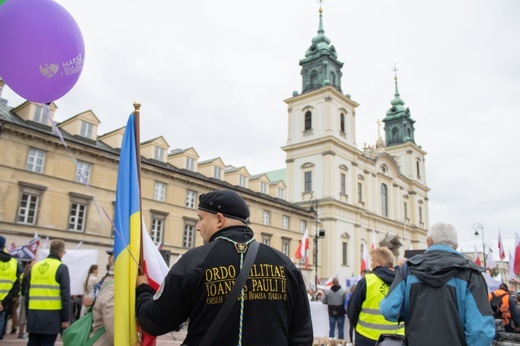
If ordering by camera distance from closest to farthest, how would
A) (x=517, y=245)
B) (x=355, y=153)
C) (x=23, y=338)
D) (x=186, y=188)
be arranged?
(x=23, y=338)
(x=517, y=245)
(x=186, y=188)
(x=355, y=153)

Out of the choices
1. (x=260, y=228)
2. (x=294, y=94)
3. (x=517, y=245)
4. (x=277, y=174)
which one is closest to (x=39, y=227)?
(x=260, y=228)

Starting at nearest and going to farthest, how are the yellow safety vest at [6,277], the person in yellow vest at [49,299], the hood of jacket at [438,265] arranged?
the hood of jacket at [438,265]
the person in yellow vest at [49,299]
the yellow safety vest at [6,277]

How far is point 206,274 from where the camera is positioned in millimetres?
2527

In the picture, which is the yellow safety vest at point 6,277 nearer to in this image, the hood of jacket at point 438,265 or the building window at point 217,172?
the hood of jacket at point 438,265

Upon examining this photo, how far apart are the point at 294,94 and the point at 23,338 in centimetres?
4438

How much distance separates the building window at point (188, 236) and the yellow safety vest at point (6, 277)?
22.2 m

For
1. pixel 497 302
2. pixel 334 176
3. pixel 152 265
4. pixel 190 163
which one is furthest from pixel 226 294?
pixel 334 176

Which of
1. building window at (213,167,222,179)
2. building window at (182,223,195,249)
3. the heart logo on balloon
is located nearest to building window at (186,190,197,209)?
building window at (182,223,195,249)

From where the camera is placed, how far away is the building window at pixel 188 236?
96.4ft

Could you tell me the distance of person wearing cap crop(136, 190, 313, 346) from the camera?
2.49m

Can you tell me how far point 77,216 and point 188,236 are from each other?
8.31 metres

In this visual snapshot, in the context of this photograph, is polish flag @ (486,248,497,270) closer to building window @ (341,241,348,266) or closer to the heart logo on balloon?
building window @ (341,241,348,266)

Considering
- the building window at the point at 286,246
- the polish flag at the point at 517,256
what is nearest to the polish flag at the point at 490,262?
the polish flag at the point at 517,256

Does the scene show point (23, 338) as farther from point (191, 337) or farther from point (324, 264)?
point (324, 264)
